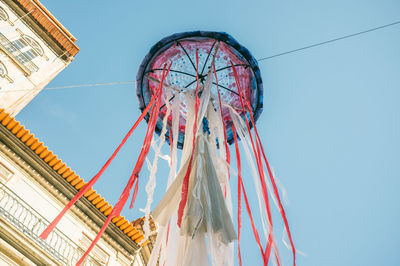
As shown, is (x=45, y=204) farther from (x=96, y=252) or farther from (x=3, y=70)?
(x=3, y=70)

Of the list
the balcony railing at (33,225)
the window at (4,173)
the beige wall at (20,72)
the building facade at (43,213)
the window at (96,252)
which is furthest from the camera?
the beige wall at (20,72)

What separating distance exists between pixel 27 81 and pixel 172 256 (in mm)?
11009

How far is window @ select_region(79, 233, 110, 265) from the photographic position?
7648mm

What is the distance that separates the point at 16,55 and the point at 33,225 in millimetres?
7176

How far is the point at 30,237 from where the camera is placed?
6078mm

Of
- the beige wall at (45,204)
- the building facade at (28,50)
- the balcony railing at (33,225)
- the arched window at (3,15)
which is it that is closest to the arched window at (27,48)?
the building facade at (28,50)

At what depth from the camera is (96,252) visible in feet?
25.7

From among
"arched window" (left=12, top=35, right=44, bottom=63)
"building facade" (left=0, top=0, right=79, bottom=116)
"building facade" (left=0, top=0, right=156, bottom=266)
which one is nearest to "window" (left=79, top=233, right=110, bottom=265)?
"building facade" (left=0, top=0, right=156, bottom=266)

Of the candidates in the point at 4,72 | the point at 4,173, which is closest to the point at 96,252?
the point at 4,173

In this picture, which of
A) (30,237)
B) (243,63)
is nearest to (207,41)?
(243,63)

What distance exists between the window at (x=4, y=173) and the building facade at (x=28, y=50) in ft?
11.5

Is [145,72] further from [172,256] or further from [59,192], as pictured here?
[59,192]

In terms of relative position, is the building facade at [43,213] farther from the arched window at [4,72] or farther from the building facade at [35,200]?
the arched window at [4,72]

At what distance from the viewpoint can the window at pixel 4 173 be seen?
261 inches
